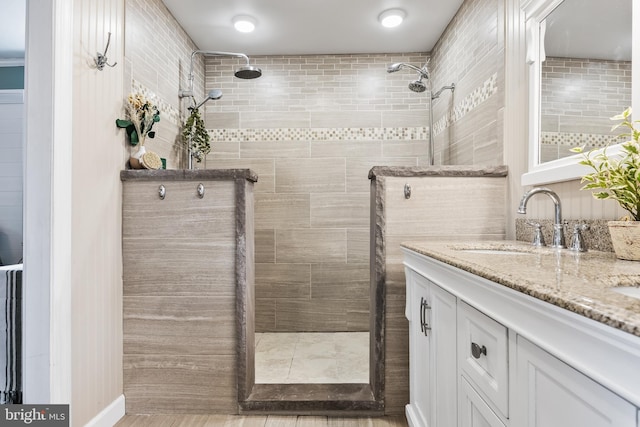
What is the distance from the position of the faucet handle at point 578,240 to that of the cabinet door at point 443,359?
0.52 m

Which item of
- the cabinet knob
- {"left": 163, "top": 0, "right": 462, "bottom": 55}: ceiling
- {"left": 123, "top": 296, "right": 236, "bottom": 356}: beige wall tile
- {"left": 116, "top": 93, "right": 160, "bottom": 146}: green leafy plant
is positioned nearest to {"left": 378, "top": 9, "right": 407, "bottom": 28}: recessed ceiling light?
{"left": 163, "top": 0, "right": 462, "bottom": 55}: ceiling

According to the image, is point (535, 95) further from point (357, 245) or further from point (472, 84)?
point (357, 245)

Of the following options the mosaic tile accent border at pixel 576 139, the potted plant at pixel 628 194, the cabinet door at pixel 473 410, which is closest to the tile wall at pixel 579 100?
the mosaic tile accent border at pixel 576 139

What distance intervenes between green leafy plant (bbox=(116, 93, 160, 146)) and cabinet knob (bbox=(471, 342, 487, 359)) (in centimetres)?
191

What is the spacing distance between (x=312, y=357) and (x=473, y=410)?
5.96 feet

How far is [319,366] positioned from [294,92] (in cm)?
231

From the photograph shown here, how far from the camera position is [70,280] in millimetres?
1556

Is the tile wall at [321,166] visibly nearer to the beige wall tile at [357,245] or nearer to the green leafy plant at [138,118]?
the beige wall tile at [357,245]

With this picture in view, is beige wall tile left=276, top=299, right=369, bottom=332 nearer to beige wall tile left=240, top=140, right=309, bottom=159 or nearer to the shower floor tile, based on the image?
the shower floor tile

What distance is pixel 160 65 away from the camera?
2.47m

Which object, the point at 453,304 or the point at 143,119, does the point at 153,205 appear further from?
the point at 453,304

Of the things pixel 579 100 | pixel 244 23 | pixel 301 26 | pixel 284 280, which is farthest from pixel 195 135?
pixel 579 100

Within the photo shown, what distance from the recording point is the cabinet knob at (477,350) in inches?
36.9

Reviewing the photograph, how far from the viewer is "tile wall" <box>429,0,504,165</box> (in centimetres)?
205
